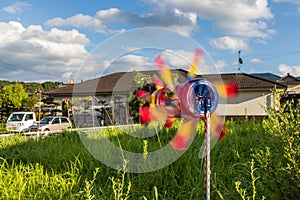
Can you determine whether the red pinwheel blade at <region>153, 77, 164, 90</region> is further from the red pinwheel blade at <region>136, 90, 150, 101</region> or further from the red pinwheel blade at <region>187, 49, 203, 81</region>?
the red pinwheel blade at <region>187, 49, 203, 81</region>

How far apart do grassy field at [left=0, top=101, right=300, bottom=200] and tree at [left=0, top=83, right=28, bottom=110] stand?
23.0m

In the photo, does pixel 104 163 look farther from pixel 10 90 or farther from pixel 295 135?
pixel 10 90

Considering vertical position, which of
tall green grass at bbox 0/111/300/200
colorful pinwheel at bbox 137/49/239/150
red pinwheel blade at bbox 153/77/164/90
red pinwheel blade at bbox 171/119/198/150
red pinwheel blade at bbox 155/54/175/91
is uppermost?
red pinwheel blade at bbox 155/54/175/91

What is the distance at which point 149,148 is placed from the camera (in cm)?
359

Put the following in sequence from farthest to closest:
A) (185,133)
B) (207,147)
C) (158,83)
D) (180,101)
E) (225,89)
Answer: (185,133) → (158,83) → (225,89) → (180,101) → (207,147)

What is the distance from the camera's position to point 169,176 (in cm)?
290

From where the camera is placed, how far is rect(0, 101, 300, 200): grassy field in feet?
7.01

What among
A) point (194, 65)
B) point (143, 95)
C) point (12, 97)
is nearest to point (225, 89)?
point (194, 65)

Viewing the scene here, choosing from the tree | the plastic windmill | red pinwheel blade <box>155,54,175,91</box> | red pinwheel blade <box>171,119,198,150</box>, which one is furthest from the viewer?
the tree

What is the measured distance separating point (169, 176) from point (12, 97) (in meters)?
24.6

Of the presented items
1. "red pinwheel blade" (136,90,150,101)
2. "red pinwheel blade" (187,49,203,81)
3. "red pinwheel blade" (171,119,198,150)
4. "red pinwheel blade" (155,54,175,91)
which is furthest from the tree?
"red pinwheel blade" (187,49,203,81)

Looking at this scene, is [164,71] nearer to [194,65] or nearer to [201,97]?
[194,65]

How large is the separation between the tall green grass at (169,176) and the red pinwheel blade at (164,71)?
50 centimetres

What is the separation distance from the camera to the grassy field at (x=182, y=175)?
7.01ft
